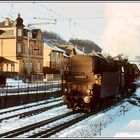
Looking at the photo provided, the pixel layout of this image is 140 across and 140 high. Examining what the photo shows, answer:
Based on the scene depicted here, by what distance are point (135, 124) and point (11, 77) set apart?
42.2 meters

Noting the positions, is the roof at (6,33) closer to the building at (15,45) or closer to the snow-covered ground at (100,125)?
the building at (15,45)

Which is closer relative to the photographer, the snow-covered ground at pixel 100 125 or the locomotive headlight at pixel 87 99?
the snow-covered ground at pixel 100 125

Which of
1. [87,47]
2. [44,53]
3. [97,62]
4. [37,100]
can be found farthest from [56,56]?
[87,47]

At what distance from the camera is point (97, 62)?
2431cm

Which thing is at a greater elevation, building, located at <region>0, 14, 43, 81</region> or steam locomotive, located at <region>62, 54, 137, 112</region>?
building, located at <region>0, 14, 43, 81</region>

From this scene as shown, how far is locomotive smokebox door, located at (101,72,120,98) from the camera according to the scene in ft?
79.7

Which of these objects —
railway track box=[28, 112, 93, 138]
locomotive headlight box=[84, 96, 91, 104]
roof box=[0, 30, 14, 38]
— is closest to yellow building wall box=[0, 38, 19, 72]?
roof box=[0, 30, 14, 38]

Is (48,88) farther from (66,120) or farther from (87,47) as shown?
(87,47)

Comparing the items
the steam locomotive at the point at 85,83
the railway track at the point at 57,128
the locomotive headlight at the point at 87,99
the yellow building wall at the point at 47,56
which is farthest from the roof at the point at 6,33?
the railway track at the point at 57,128

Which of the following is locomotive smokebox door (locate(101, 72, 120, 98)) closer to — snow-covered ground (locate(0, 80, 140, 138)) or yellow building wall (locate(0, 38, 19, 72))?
snow-covered ground (locate(0, 80, 140, 138))

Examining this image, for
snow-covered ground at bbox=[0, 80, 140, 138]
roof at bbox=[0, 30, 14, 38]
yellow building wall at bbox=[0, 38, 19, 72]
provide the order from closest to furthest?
snow-covered ground at bbox=[0, 80, 140, 138] < yellow building wall at bbox=[0, 38, 19, 72] < roof at bbox=[0, 30, 14, 38]

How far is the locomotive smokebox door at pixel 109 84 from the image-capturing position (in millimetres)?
24297

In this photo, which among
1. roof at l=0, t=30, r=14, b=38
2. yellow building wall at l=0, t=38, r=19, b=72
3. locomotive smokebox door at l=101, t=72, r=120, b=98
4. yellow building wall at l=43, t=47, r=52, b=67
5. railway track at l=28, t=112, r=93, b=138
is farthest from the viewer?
yellow building wall at l=43, t=47, r=52, b=67

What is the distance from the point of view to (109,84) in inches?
1030
